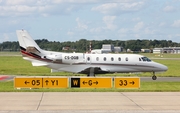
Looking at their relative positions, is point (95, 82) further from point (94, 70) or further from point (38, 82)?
point (94, 70)

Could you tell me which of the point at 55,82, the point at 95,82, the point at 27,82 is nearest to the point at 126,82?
the point at 95,82

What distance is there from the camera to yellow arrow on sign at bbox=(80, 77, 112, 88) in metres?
21.5

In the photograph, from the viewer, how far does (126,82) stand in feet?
70.8

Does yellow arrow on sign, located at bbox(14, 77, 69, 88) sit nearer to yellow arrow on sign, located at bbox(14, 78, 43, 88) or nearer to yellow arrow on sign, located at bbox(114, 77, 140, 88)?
yellow arrow on sign, located at bbox(14, 78, 43, 88)

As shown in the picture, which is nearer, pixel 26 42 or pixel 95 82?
pixel 95 82

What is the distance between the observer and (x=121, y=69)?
3372cm

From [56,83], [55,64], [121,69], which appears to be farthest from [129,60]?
[56,83]
